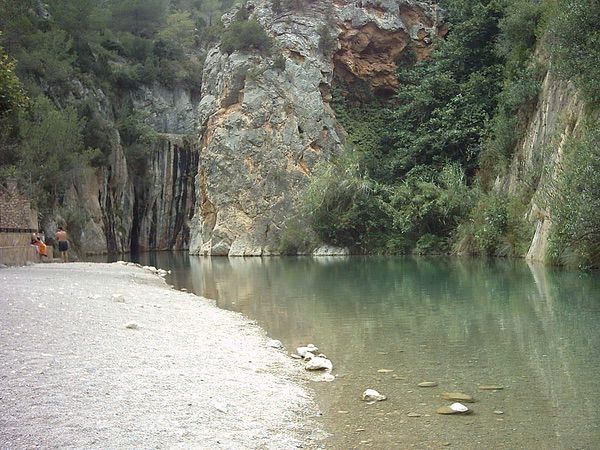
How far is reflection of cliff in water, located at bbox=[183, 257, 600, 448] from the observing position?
16.8 ft

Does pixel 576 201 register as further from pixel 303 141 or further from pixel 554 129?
pixel 303 141

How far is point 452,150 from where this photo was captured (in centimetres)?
3459

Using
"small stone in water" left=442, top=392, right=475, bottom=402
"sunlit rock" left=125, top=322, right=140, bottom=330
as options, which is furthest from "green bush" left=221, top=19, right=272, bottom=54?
"small stone in water" left=442, top=392, right=475, bottom=402

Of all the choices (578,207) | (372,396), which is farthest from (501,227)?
(372,396)

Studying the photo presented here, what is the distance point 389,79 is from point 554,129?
2273 centimetres

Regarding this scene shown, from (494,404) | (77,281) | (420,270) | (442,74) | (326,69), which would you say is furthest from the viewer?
(326,69)

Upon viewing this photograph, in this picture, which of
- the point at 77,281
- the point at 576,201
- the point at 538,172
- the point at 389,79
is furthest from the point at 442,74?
the point at 77,281

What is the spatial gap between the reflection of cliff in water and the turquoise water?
0.06 feet

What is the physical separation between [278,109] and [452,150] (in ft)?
42.8

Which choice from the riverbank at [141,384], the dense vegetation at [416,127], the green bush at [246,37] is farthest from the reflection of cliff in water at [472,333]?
the green bush at [246,37]

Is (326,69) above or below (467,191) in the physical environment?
above

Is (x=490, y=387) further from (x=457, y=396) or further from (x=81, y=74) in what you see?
(x=81, y=74)

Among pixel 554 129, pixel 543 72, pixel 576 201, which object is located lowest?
pixel 576 201

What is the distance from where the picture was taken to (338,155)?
40.1 meters
